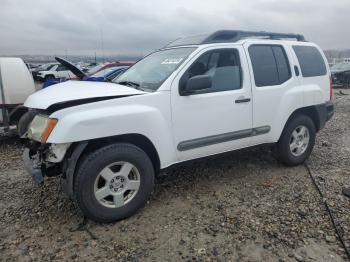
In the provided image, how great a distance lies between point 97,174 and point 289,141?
2.94 meters

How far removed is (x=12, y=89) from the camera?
6.28 meters

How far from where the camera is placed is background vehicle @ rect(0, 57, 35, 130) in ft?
20.0

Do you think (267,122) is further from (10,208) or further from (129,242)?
(10,208)

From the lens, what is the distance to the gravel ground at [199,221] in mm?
2914

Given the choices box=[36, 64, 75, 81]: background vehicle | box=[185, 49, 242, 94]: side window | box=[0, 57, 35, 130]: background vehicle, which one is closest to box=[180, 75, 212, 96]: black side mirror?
box=[185, 49, 242, 94]: side window

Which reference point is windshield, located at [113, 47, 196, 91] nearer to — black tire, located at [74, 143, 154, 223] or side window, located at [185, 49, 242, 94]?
side window, located at [185, 49, 242, 94]

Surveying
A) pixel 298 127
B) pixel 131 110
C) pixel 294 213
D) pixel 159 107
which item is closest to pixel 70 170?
pixel 131 110

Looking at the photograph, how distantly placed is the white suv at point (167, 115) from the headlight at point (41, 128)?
1cm

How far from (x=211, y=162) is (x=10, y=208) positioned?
2.86 metres

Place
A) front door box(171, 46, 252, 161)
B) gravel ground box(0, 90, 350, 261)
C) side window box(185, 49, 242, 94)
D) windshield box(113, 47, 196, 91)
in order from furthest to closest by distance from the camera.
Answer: side window box(185, 49, 242, 94) < windshield box(113, 47, 196, 91) < front door box(171, 46, 252, 161) < gravel ground box(0, 90, 350, 261)

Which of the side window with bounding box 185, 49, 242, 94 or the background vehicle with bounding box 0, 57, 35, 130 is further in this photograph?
the background vehicle with bounding box 0, 57, 35, 130

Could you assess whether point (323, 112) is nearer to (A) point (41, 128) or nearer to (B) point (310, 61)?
(B) point (310, 61)

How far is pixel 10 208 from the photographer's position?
375 centimetres

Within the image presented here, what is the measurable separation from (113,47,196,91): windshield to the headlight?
42.7 inches
